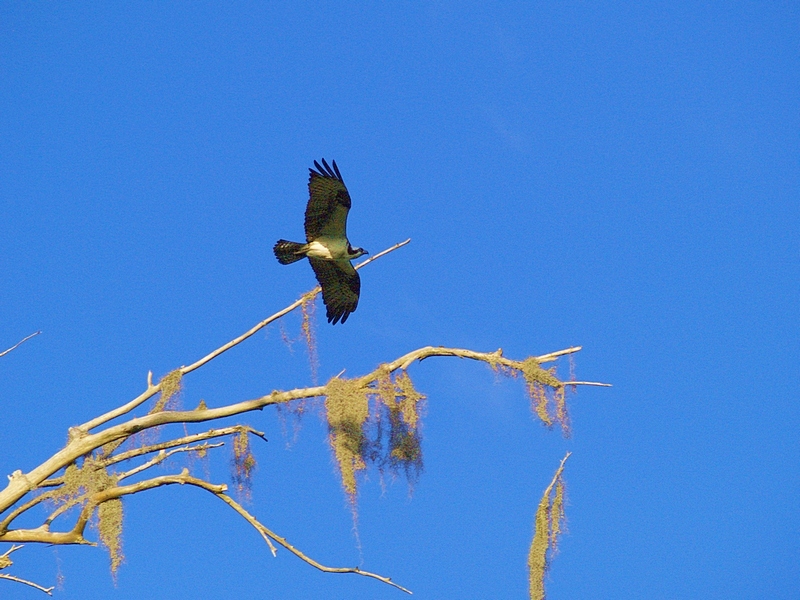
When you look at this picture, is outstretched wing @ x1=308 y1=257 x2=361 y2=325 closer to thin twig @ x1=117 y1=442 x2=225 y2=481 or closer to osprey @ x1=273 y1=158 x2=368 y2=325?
osprey @ x1=273 y1=158 x2=368 y2=325

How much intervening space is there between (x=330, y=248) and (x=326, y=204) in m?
A: 0.69

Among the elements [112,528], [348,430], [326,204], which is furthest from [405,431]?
[326,204]

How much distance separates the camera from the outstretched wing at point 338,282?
1349cm

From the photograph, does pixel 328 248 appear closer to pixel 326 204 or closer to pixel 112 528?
pixel 326 204

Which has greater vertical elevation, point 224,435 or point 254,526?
point 224,435

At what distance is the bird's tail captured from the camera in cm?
1324

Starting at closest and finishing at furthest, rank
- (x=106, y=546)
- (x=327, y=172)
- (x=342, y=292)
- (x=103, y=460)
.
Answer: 1. (x=106, y=546)
2. (x=103, y=460)
3. (x=327, y=172)
4. (x=342, y=292)

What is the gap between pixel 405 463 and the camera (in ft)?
27.4

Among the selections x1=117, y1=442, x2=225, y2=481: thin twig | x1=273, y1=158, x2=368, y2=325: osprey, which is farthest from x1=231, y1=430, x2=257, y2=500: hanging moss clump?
x1=273, y1=158, x2=368, y2=325: osprey

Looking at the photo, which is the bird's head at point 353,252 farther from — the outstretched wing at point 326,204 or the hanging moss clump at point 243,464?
the hanging moss clump at point 243,464

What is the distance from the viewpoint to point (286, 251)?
1325cm

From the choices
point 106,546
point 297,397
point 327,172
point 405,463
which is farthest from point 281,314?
point 327,172

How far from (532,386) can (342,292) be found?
5451 millimetres

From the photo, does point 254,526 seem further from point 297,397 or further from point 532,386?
point 532,386
